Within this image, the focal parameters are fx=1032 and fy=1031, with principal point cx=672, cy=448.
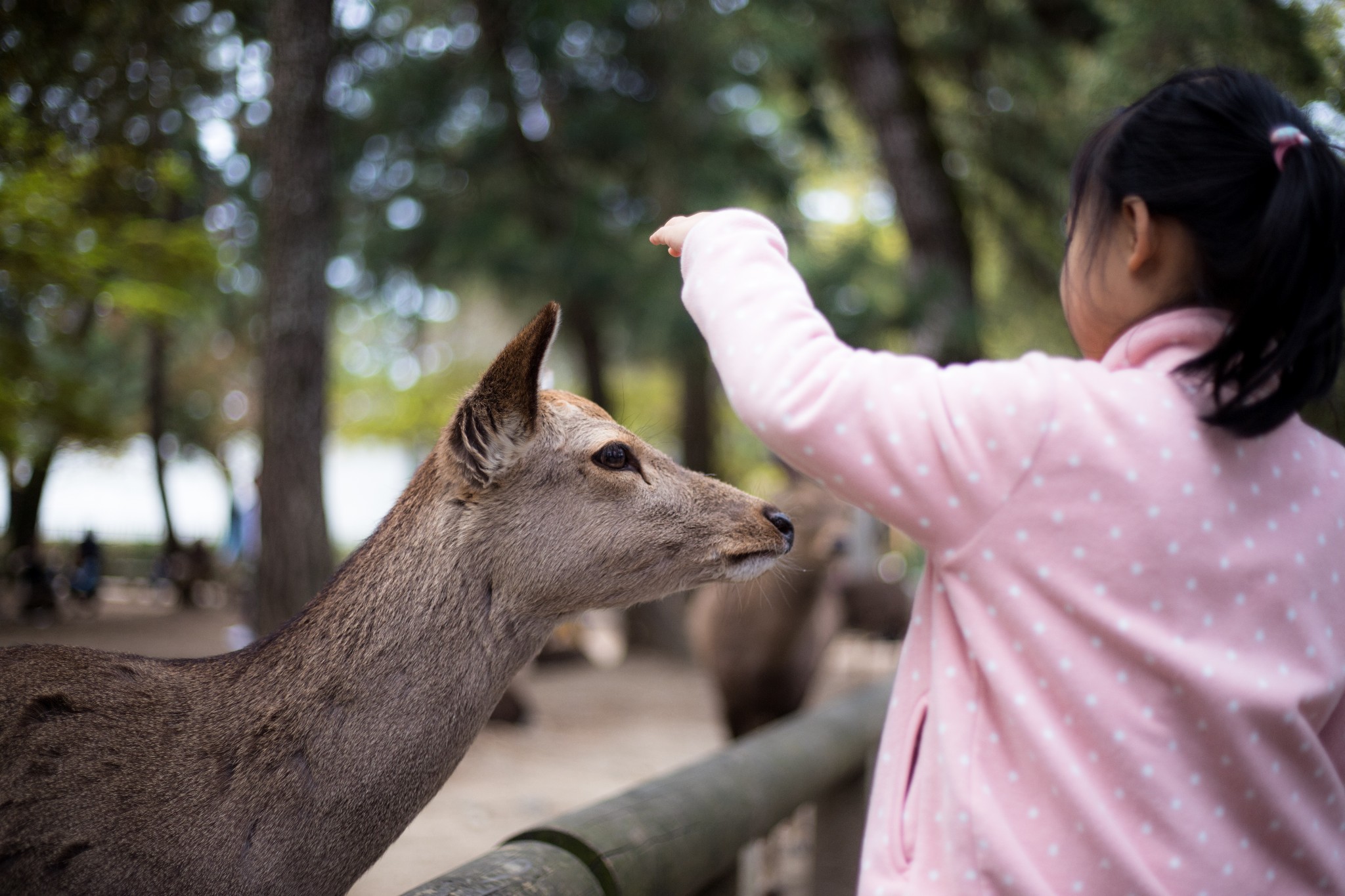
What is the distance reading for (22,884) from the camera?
1.63m

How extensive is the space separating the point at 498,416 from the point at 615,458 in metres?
0.31

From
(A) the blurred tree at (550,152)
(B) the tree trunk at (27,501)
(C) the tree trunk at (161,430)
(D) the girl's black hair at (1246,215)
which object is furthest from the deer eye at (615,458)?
(C) the tree trunk at (161,430)

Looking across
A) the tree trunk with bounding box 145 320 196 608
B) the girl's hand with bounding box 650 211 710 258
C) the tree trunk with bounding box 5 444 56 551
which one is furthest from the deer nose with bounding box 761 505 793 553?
the tree trunk with bounding box 145 320 196 608

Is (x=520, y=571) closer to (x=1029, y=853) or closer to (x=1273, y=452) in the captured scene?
(x=1029, y=853)

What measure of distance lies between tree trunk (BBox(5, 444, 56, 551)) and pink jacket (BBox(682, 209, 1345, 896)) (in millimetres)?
15369

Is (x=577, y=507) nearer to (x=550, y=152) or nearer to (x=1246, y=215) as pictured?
(x=1246, y=215)

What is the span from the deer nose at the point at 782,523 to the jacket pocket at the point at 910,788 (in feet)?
2.56

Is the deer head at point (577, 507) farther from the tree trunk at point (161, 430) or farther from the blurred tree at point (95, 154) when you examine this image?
the tree trunk at point (161, 430)

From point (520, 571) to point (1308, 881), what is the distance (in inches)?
55.3

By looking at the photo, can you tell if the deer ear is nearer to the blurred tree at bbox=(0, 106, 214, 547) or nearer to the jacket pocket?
the jacket pocket

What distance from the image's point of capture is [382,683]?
1916mm

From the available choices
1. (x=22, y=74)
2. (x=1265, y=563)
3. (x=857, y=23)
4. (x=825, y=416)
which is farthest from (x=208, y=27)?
(x=1265, y=563)

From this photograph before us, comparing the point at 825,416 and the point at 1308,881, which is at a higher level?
the point at 825,416

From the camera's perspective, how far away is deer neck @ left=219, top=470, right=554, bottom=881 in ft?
5.95
